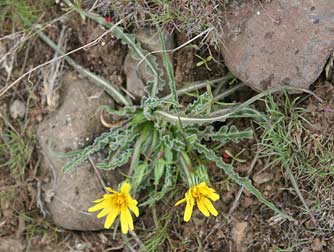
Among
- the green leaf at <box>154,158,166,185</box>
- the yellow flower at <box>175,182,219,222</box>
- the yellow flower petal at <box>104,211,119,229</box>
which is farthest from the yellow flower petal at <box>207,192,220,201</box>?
the yellow flower petal at <box>104,211,119,229</box>

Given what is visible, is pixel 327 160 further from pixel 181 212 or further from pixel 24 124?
pixel 24 124

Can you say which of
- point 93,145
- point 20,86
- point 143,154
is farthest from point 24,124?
point 143,154

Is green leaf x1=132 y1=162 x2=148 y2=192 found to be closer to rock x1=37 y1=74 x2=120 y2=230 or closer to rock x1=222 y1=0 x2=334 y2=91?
rock x1=37 y1=74 x2=120 y2=230

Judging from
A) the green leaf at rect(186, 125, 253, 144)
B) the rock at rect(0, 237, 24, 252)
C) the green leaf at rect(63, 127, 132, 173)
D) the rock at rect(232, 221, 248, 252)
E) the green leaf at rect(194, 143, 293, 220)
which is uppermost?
the green leaf at rect(63, 127, 132, 173)

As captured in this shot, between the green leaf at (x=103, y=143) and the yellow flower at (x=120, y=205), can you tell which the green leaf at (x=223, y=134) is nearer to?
the green leaf at (x=103, y=143)

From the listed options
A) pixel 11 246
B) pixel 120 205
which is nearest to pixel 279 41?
pixel 120 205

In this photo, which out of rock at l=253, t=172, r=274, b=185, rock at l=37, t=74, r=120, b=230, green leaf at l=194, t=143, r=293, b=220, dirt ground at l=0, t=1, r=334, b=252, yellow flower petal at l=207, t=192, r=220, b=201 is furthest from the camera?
rock at l=37, t=74, r=120, b=230

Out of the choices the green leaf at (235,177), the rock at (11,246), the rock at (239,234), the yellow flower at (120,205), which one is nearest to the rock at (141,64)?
the green leaf at (235,177)
